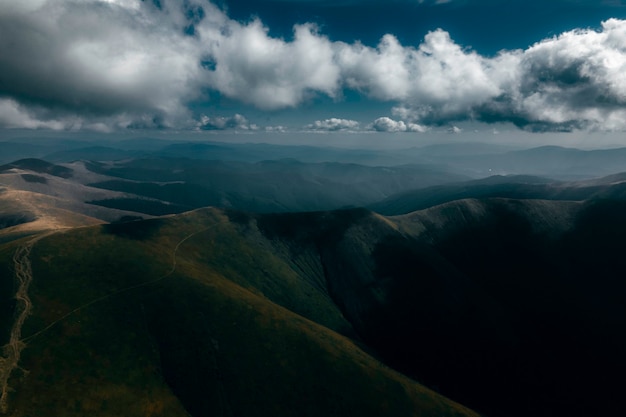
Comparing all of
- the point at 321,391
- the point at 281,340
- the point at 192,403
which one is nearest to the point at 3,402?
the point at 192,403

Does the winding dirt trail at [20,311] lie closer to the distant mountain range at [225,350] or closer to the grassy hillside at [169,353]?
the distant mountain range at [225,350]

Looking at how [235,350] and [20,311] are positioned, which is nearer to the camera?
[20,311]

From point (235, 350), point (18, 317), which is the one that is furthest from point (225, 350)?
point (18, 317)

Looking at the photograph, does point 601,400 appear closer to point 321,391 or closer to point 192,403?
point 321,391

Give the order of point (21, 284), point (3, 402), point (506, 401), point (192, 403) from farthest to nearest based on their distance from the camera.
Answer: point (506, 401)
point (21, 284)
point (192, 403)
point (3, 402)

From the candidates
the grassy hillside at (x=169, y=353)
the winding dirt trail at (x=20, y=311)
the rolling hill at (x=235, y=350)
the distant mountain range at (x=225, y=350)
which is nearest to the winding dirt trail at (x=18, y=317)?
the winding dirt trail at (x=20, y=311)

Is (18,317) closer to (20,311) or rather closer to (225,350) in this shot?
(20,311)
